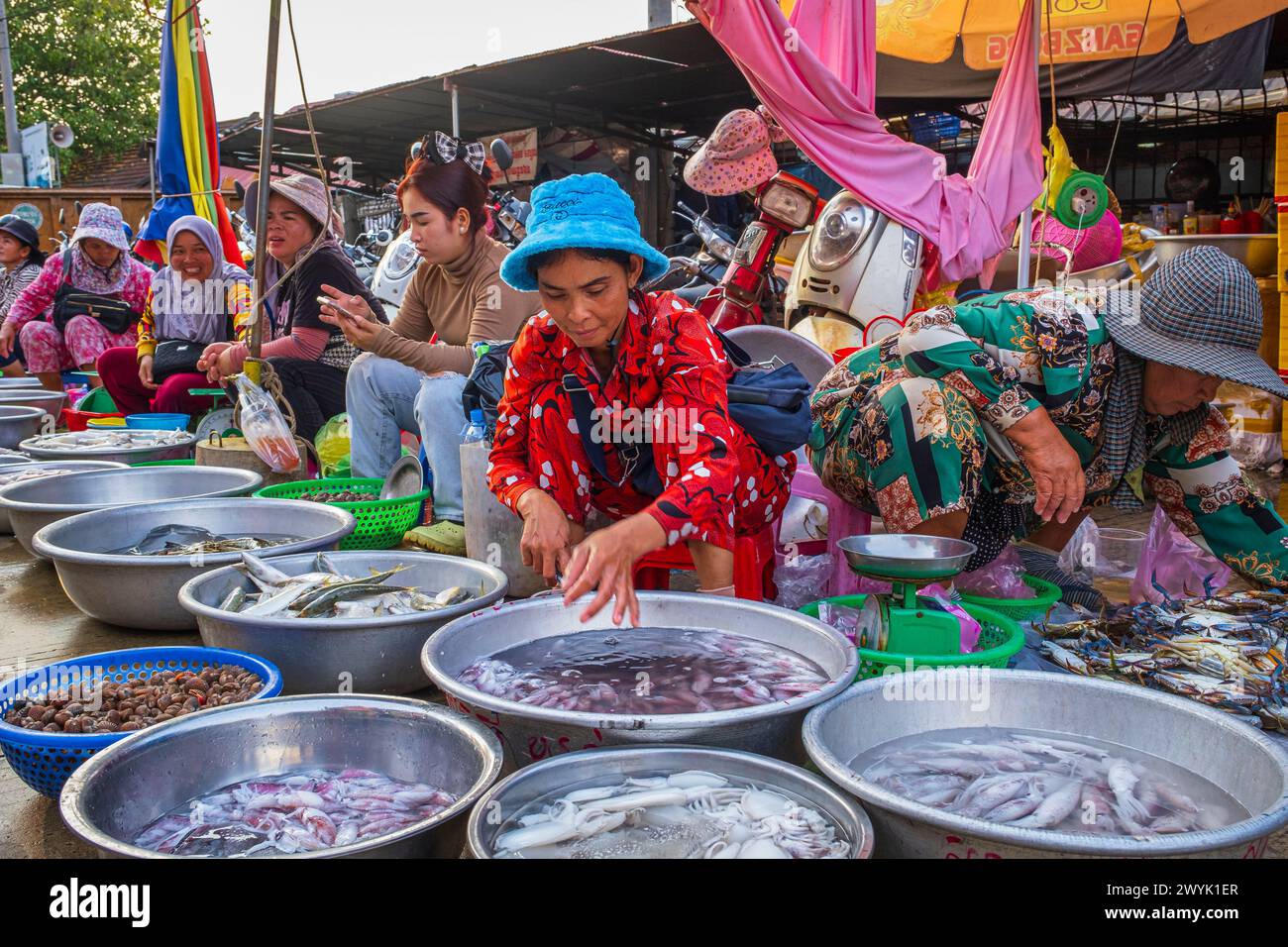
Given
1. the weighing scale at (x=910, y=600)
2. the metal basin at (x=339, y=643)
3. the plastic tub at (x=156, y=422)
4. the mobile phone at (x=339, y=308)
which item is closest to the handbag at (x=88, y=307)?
the plastic tub at (x=156, y=422)

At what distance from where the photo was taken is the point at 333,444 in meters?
4.30

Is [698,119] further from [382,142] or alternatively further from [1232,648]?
[1232,648]

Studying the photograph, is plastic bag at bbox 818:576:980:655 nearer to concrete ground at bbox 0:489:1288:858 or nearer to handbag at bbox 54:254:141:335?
concrete ground at bbox 0:489:1288:858

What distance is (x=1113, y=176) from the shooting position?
10.8 metres

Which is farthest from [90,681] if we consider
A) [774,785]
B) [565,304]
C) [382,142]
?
[382,142]

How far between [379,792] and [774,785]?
64cm

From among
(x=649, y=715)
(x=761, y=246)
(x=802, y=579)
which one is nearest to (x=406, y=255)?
(x=761, y=246)

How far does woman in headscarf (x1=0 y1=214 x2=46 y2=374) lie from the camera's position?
761cm

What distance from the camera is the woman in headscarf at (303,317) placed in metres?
4.13

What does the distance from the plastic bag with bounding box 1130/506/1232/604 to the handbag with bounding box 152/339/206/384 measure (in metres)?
4.53

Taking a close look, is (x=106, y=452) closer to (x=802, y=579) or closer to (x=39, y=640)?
(x=39, y=640)

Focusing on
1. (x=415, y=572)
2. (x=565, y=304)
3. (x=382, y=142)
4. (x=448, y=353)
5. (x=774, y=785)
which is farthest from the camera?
(x=382, y=142)

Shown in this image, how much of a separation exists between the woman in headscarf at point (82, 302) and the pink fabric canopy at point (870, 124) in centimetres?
473
